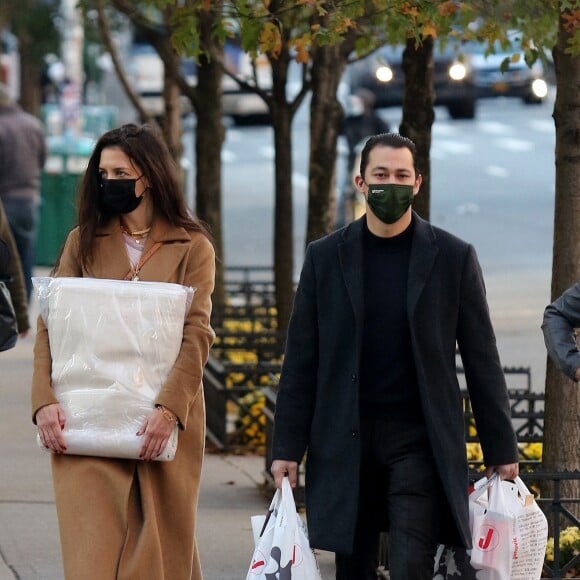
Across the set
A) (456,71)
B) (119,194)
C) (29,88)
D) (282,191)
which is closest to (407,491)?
(119,194)

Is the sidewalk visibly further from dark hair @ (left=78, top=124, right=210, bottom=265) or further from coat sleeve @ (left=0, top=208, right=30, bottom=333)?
dark hair @ (left=78, top=124, right=210, bottom=265)

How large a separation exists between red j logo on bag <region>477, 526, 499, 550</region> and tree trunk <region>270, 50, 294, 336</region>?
6.96 m

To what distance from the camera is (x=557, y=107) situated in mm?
6988

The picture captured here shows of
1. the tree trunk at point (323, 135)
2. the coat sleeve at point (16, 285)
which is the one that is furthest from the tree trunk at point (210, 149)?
the coat sleeve at point (16, 285)

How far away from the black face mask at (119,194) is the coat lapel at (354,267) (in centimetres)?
69

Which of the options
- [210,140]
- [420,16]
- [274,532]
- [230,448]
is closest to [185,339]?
[274,532]

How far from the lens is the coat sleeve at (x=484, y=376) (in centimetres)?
493

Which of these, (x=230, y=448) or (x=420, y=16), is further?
(x=230, y=448)

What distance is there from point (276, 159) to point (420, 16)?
17.9ft

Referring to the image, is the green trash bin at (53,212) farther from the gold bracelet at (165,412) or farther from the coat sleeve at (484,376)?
the coat sleeve at (484,376)

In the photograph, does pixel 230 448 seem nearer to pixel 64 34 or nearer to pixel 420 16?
pixel 420 16

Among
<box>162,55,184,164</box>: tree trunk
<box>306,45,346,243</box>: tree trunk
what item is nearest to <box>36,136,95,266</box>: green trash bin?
<box>162,55,184,164</box>: tree trunk

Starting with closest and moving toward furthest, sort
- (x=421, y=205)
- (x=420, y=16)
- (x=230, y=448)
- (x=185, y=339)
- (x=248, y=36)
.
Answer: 1. (x=185, y=339)
2. (x=420, y=16)
3. (x=248, y=36)
4. (x=421, y=205)
5. (x=230, y=448)

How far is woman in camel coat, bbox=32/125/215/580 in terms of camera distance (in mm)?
5023
